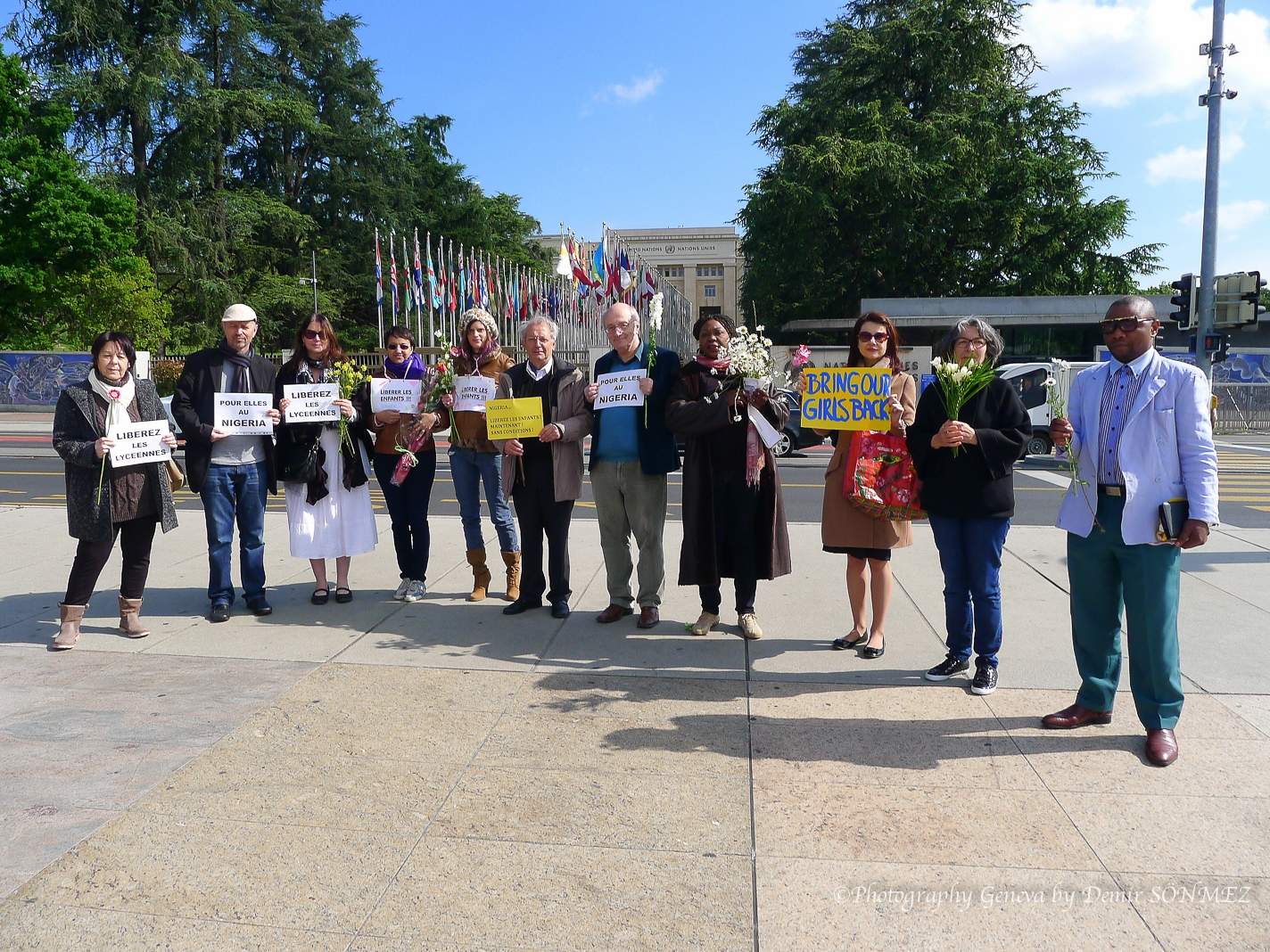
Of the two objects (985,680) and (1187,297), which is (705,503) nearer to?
(985,680)

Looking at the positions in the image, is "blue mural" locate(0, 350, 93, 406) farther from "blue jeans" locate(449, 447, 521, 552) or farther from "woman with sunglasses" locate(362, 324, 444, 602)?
"blue jeans" locate(449, 447, 521, 552)

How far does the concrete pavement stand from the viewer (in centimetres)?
272

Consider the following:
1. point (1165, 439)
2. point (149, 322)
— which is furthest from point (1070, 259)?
point (1165, 439)

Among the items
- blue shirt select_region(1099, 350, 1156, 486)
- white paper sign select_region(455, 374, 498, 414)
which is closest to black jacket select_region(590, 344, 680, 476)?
white paper sign select_region(455, 374, 498, 414)

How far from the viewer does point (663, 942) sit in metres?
2.61

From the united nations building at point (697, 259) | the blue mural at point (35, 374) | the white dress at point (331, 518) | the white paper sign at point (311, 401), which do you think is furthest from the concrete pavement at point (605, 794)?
the united nations building at point (697, 259)

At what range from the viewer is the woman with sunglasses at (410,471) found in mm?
6398

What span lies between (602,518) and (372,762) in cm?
251

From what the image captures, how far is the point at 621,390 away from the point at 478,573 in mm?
1937

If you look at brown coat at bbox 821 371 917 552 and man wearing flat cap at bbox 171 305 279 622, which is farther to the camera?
man wearing flat cap at bbox 171 305 279 622

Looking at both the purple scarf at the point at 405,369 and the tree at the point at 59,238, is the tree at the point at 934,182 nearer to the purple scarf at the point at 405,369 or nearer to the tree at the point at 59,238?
the tree at the point at 59,238

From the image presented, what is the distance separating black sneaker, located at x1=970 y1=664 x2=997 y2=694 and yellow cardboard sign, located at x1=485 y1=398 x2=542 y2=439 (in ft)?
9.85

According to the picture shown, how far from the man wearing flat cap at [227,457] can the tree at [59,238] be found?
31.0 m

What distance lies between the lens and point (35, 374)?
1314 inches
